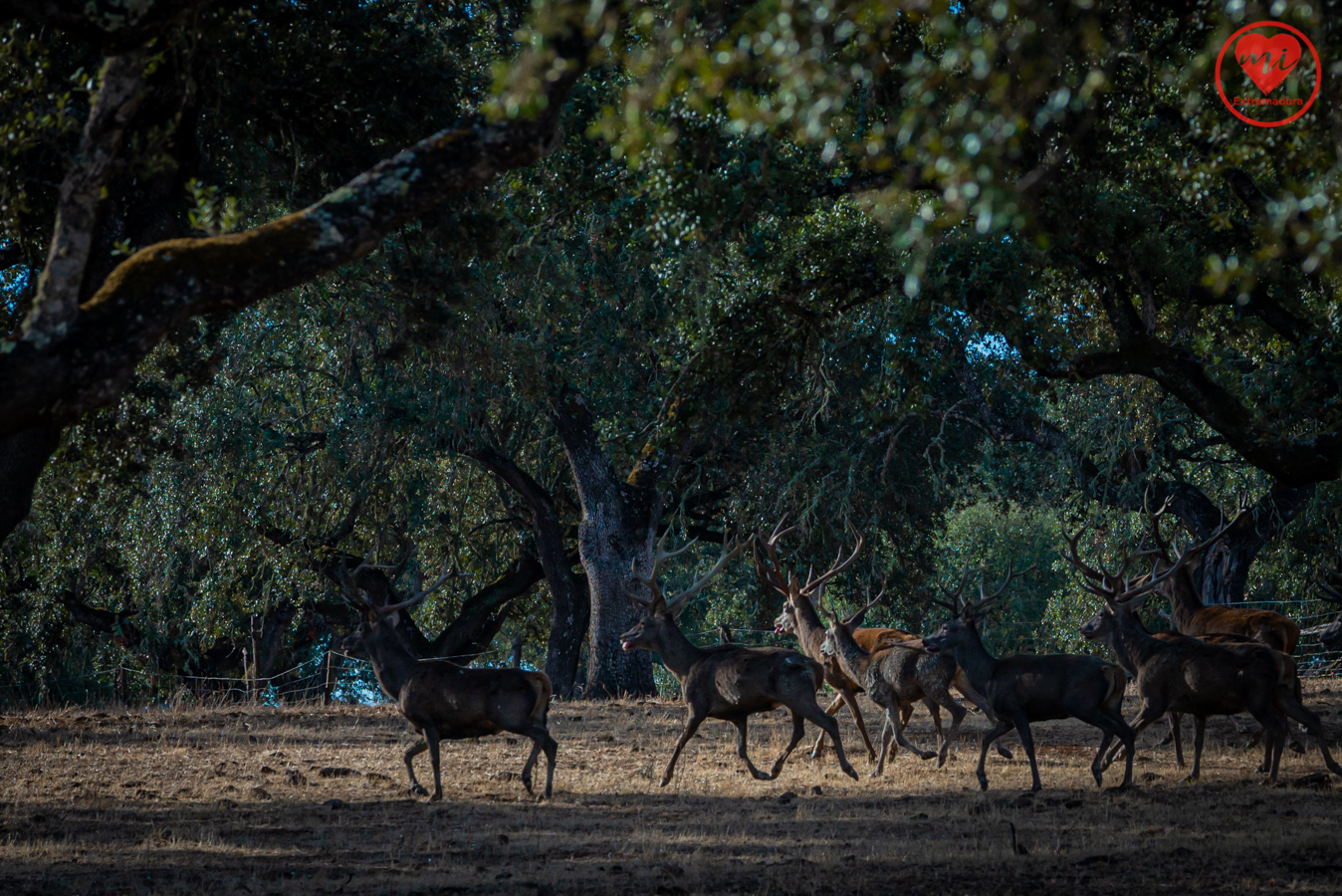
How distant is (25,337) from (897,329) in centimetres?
732

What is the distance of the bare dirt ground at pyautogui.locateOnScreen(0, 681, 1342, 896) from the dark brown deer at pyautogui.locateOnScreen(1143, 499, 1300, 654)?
1060 millimetres

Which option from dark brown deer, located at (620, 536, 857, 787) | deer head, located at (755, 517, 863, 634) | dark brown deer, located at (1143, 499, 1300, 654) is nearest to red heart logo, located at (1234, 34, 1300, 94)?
dark brown deer, located at (620, 536, 857, 787)

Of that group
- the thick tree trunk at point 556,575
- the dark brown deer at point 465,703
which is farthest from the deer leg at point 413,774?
the thick tree trunk at point 556,575

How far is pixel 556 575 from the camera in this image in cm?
2102

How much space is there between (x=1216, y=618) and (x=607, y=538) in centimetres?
853

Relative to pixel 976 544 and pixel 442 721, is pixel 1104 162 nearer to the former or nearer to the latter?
pixel 442 721

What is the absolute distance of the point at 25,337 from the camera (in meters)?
5.14

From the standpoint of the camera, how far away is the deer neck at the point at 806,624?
13055 millimetres

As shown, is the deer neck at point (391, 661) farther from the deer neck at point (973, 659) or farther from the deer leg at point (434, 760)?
the deer neck at point (973, 659)

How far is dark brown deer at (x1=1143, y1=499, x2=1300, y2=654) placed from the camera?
1218cm

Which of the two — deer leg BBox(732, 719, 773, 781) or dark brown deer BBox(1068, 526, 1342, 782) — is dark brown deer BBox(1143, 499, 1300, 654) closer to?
A: dark brown deer BBox(1068, 526, 1342, 782)

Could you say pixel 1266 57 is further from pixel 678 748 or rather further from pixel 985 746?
pixel 678 748

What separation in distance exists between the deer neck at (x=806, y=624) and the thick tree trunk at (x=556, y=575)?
272 inches

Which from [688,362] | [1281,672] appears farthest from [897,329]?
[1281,672]
